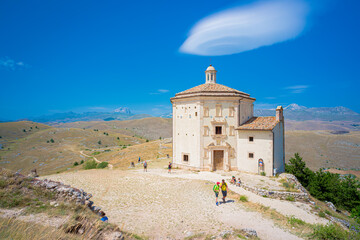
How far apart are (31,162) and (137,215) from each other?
2398 inches

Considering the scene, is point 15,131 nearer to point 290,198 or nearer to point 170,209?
point 170,209

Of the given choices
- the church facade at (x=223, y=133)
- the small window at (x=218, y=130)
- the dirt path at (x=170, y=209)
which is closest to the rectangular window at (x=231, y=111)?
the church facade at (x=223, y=133)

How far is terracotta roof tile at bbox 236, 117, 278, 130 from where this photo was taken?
22.9 metres

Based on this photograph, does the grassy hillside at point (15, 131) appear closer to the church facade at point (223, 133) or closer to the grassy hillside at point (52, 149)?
the grassy hillside at point (52, 149)

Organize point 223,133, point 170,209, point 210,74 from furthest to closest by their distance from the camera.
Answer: point 210,74
point 223,133
point 170,209

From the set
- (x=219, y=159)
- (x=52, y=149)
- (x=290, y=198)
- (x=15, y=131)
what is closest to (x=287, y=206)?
(x=290, y=198)

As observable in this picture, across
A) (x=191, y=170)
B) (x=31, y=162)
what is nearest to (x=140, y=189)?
(x=191, y=170)

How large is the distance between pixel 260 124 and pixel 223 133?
4800 mm

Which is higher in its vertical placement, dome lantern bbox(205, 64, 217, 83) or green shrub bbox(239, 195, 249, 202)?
dome lantern bbox(205, 64, 217, 83)

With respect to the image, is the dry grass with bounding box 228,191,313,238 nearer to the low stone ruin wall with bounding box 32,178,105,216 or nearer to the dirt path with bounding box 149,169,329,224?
the dirt path with bounding box 149,169,329,224

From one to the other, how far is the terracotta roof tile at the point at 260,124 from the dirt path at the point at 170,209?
9247 millimetres

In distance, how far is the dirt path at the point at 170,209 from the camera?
1079cm

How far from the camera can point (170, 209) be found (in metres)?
13.6

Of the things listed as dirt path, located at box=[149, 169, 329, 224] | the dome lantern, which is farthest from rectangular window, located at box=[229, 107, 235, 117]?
dirt path, located at box=[149, 169, 329, 224]
